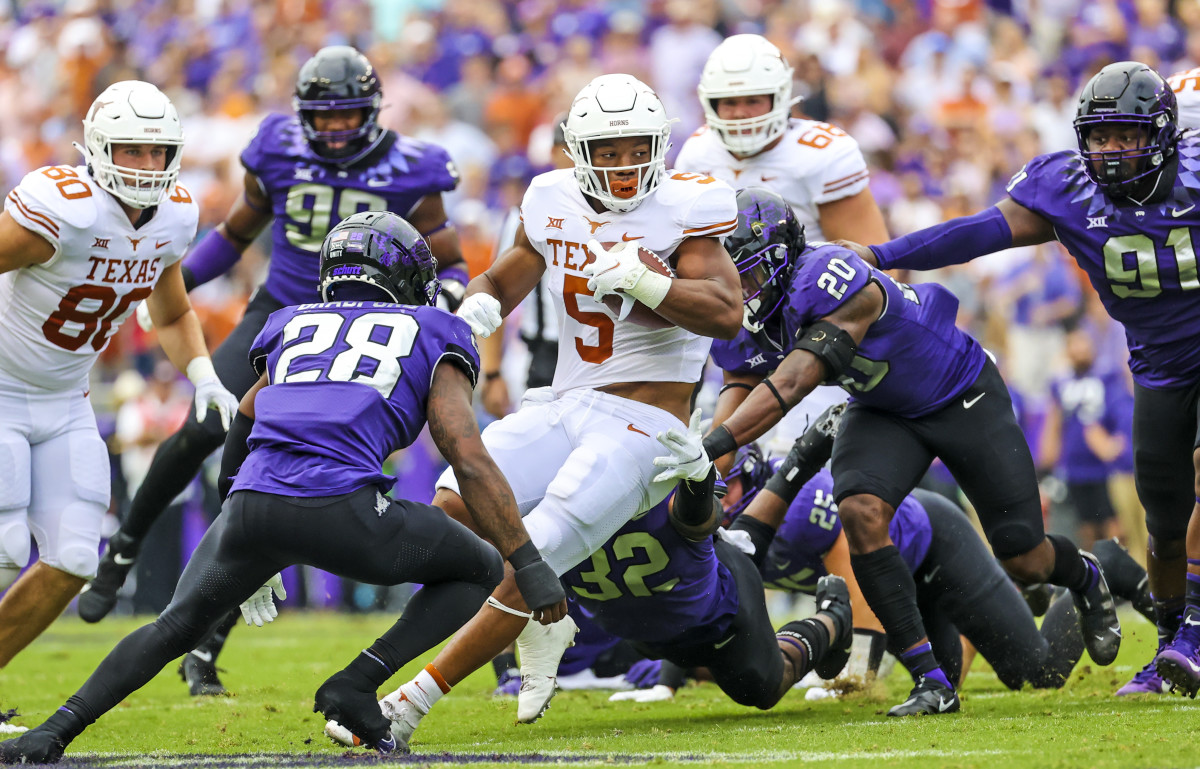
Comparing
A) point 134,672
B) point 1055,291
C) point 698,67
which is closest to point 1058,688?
point 134,672

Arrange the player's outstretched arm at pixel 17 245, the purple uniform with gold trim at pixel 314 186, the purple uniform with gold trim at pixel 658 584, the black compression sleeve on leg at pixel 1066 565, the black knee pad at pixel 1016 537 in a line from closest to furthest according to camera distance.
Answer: the purple uniform with gold trim at pixel 658 584
the player's outstretched arm at pixel 17 245
the black knee pad at pixel 1016 537
the black compression sleeve on leg at pixel 1066 565
the purple uniform with gold trim at pixel 314 186

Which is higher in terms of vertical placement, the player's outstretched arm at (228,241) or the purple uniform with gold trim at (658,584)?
the player's outstretched arm at (228,241)

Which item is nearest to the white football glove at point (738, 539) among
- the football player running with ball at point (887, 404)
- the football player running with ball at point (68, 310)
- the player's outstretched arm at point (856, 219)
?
the football player running with ball at point (887, 404)

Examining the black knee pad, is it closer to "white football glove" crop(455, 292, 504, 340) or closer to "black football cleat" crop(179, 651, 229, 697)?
"white football glove" crop(455, 292, 504, 340)

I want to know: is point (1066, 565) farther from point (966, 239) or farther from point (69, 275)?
point (69, 275)

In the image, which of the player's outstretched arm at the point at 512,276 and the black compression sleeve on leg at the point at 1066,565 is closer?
the player's outstretched arm at the point at 512,276

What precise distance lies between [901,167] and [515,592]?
785 cm

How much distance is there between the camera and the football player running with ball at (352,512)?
397 cm

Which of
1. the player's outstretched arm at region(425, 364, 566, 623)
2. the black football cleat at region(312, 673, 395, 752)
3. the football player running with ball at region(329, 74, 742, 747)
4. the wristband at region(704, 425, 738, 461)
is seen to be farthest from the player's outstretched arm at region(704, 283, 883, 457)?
the black football cleat at region(312, 673, 395, 752)

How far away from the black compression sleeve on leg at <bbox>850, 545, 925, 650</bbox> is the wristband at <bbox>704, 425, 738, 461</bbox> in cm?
66

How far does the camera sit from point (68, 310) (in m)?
5.43

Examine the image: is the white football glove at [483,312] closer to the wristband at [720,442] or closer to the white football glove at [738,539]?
the wristband at [720,442]

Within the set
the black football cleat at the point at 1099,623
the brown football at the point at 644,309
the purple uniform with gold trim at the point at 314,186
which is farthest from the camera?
the purple uniform with gold trim at the point at 314,186

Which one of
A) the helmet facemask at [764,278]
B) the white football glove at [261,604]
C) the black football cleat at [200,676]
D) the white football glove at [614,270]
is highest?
the white football glove at [614,270]
